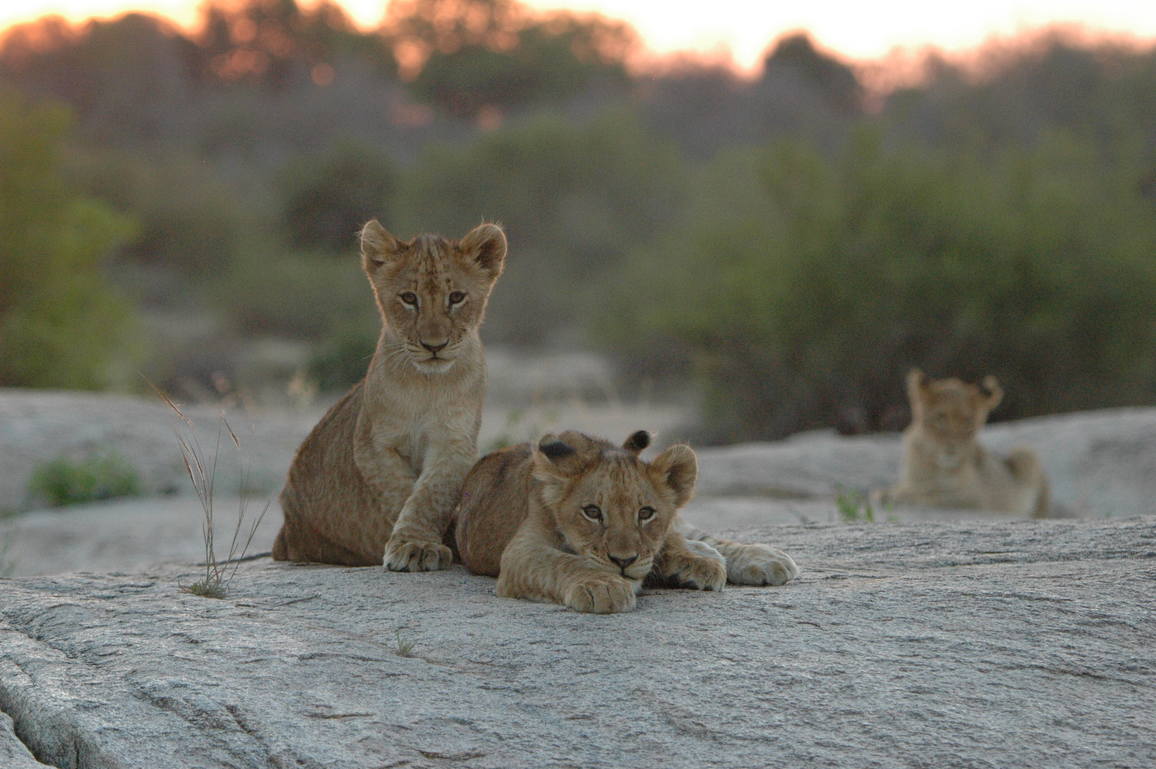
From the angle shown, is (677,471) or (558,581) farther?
(677,471)

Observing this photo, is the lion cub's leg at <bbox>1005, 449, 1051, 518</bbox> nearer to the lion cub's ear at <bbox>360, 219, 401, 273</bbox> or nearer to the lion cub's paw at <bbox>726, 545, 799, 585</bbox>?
the lion cub's paw at <bbox>726, 545, 799, 585</bbox>

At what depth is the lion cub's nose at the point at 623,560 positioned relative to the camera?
157 inches

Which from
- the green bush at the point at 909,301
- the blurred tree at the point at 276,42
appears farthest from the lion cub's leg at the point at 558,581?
the blurred tree at the point at 276,42

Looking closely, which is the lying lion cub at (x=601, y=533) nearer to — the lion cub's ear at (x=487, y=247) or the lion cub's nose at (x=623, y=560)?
the lion cub's nose at (x=623, y=560)

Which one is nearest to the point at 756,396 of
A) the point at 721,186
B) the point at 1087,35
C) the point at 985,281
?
the point at 985,281

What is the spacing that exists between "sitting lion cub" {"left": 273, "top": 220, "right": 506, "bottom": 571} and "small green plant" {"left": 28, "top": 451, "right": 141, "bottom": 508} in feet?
16.4

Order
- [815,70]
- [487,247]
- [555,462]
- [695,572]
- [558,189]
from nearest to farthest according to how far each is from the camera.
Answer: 1. [555,462]
2. [695,572]
3. [487,247]
4. [558,189]
5. [815,70]

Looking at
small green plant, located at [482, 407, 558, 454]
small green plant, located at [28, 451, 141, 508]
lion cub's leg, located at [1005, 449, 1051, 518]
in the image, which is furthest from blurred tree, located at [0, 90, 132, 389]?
lion cub's leg, located at [1005, 449, 1051, 518]

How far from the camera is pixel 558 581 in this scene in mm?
4047

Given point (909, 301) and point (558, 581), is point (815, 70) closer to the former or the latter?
point (909, 301)

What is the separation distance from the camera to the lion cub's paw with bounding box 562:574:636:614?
3880 mm

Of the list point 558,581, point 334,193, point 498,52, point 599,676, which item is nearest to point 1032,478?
point 558,581

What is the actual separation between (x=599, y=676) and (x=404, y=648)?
0.54 metres

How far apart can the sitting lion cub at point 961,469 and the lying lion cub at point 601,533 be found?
529 cm
